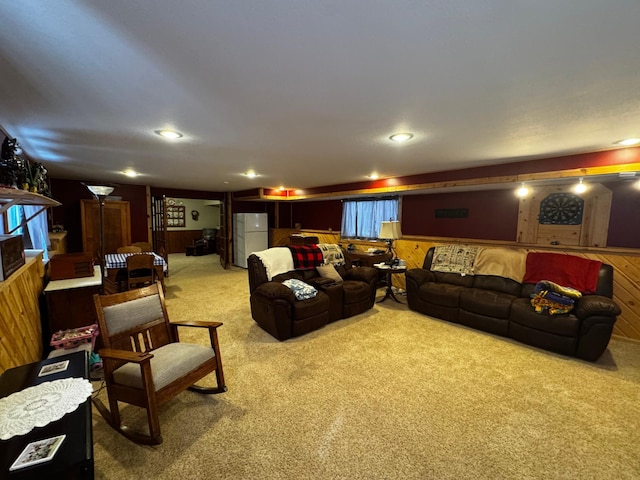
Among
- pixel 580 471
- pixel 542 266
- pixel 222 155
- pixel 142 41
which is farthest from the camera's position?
pixel 542 266

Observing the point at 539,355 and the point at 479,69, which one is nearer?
the point at 479,69

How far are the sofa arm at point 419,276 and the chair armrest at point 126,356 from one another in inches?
141

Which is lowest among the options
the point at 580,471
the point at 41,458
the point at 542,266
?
the point at 580,471

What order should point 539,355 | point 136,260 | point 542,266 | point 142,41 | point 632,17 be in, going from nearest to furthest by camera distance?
point 632,17, point 142,41, point 539,355, point 542,266, point 136,260

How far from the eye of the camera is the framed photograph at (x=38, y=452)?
3.11ft

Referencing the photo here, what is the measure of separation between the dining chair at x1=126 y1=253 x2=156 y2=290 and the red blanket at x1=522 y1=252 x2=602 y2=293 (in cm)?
556

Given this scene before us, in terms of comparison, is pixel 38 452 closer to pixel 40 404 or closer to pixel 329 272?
pixel 40 404

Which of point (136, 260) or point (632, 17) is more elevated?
point (632, 17)

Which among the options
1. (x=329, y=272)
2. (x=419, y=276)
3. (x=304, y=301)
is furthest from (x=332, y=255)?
(x=419, y=276)

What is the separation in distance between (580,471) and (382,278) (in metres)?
4.11

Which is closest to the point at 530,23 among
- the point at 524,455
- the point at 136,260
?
the point at 524,455

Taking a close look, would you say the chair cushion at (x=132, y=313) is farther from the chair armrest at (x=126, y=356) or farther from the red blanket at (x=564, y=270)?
the red blanket at (x=564, y=270)

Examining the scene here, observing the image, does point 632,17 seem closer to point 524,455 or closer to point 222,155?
point 524,455

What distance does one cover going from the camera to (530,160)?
10.6 feet
